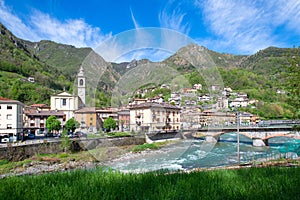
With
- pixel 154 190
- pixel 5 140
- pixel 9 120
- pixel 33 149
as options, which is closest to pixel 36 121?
pixel 9 120

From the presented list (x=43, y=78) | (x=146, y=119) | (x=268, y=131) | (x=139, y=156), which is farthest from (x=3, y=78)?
(x=146, y=119)

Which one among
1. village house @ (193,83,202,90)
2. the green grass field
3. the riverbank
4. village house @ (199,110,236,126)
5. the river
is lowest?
the riverbank

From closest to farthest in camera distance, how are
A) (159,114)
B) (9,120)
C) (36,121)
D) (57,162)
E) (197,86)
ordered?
(197,86)
(159,114)
(57,162)
(9,120)
(36,121)

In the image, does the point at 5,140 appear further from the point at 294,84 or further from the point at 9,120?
the point at 294,84

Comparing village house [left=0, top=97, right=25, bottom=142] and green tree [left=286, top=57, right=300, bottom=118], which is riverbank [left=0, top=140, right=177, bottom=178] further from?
green tree [left=286, top=57, right=300, bottom=118]

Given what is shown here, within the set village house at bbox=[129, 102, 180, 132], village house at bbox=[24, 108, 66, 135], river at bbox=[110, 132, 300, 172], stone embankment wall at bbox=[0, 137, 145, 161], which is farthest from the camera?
village house at bbox=[24, 108, 66, 135]

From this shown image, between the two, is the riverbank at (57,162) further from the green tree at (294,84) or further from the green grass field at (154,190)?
the green grass field at (154,190)

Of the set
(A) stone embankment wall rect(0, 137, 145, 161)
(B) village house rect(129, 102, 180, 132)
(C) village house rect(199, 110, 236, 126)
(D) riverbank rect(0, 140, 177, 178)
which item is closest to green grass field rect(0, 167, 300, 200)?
(B) village house rect(129, 102, 180, 132)

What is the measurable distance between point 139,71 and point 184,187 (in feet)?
9.78

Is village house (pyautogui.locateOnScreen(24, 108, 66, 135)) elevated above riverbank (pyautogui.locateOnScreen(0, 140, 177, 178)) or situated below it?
above

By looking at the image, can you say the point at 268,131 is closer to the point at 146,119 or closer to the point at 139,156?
the point at 139,156

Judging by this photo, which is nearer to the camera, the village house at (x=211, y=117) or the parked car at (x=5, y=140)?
the village house at (x=211, y=117)

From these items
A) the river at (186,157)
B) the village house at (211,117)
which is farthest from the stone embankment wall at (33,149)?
the village house at (211,117)

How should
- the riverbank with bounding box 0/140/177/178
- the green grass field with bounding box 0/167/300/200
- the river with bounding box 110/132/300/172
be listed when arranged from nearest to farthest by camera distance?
the green grass field with bounding box 0/167/300/200, the river with bounding box 110/132/300/172, the riverbank with bounding box 0/140/177/178
